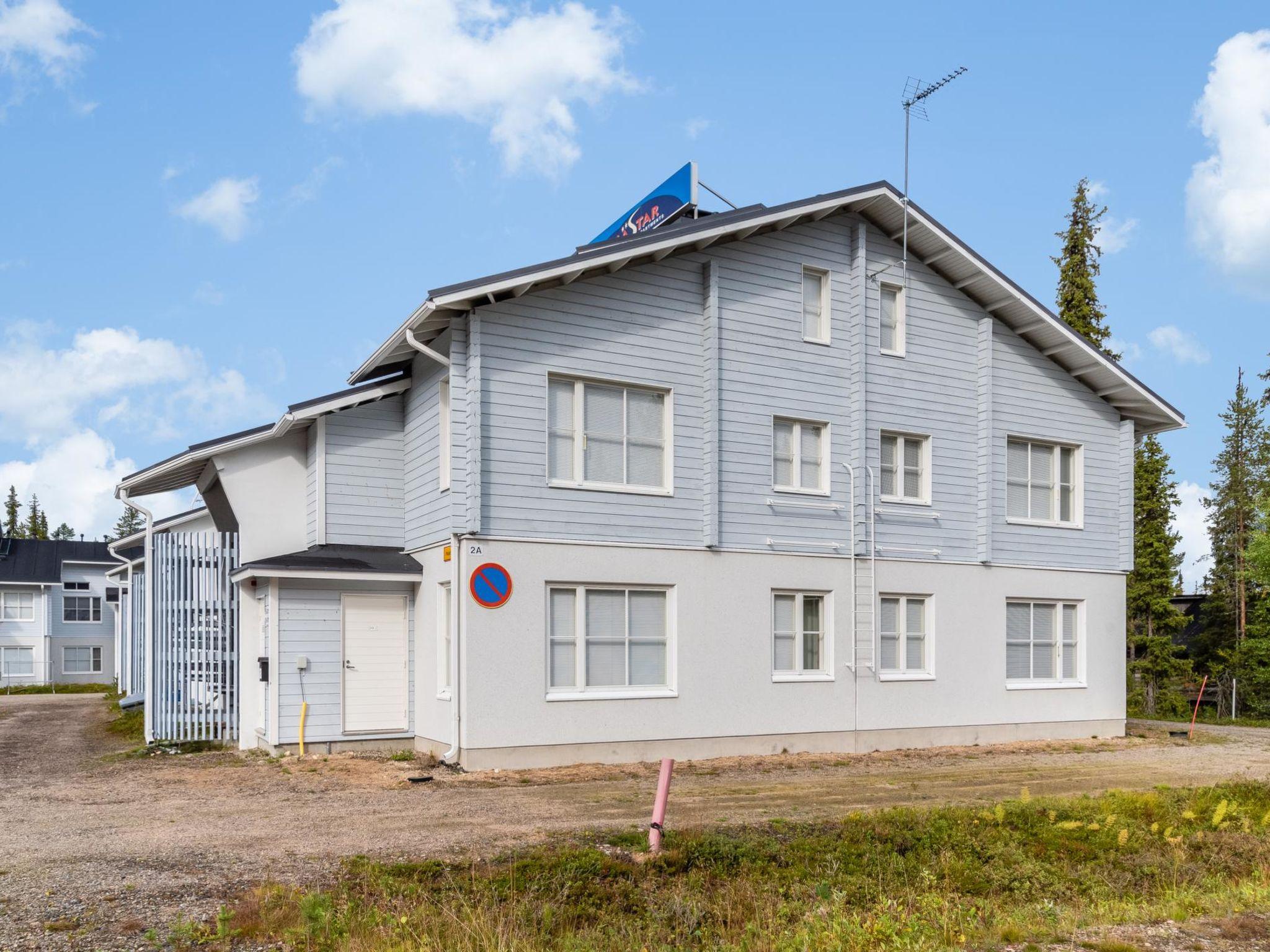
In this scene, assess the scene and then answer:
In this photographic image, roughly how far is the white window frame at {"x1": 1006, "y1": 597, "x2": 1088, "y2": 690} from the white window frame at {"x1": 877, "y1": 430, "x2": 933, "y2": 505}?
273 cm

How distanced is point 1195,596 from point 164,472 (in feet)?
180

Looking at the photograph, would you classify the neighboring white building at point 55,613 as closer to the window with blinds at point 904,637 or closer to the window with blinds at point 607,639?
the window with blinds at point 607,639

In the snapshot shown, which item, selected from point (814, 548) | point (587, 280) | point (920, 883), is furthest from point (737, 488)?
point (920, 883)

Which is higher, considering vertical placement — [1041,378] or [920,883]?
[1041,378]

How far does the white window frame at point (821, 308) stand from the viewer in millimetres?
18672

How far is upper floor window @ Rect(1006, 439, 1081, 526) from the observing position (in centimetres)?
2097

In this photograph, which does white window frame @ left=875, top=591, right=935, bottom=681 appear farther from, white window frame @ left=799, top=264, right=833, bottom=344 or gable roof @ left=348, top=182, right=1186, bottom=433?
gable roof @ left=348, top=182, right=1186, bottom=433

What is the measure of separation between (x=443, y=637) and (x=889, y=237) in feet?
34.2

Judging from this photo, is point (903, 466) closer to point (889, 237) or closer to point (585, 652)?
point (889, 237)

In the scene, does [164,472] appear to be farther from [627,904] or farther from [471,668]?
[627,904]

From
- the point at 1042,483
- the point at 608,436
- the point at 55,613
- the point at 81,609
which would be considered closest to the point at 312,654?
the point at 608,436

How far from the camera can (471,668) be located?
15148 millimetres

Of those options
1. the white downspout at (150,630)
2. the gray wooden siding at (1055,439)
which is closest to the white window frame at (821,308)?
the gray wooden siding at (1055,439)

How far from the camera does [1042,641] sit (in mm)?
20953
